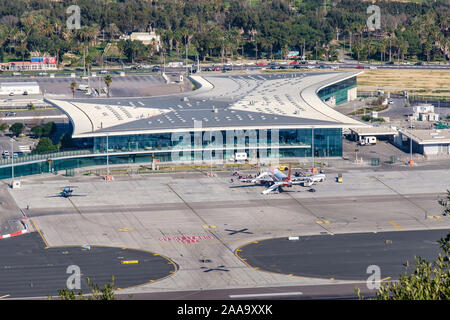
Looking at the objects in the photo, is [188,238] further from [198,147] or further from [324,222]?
[198,147]

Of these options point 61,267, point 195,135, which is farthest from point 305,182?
point 61,267

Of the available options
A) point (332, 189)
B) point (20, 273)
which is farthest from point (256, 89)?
point (20, 273)

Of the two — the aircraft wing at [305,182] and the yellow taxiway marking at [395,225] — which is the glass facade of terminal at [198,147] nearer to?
the aircraft wing at [305,182]

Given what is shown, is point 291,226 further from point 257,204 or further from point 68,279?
point 68,279

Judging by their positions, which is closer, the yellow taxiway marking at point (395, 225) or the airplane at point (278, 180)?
the yellow taxiway marking at point (395, 225)

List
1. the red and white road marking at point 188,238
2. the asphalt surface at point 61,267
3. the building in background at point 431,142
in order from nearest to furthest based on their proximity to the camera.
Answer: the asphalt surface at point 61,267 < the red and white road marking at point 188,238 < the building in background at point 431,142

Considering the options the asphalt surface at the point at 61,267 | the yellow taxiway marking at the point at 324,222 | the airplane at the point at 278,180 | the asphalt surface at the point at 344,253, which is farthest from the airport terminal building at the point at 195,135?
the asphalt surface at the point at 344,253
